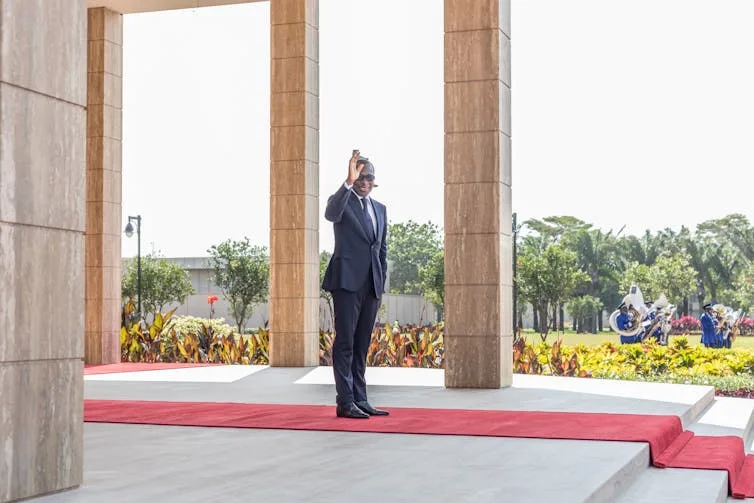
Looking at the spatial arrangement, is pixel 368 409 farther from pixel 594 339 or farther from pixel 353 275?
pixel 594 339

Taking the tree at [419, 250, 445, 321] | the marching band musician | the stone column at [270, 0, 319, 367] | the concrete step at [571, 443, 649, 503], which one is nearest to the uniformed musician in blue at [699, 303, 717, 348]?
the marching band musician

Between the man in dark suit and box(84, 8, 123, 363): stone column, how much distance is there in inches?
379

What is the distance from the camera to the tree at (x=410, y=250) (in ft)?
241

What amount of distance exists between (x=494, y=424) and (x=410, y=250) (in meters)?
67.6

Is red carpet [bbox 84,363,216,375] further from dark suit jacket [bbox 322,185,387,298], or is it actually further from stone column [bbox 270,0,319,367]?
dark suit jacket [bbox 322,185,387,298]

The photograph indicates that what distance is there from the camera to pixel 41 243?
448 cm

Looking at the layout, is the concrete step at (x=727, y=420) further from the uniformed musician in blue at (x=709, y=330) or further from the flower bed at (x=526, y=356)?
the uniformed musician in blue at (x=709, y=330)

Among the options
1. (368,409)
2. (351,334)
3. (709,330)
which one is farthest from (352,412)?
(709,330)

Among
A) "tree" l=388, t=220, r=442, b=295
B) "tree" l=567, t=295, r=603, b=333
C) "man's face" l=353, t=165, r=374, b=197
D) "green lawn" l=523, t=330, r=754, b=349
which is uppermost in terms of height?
"tree" l=388, t=220, r=442, b=295

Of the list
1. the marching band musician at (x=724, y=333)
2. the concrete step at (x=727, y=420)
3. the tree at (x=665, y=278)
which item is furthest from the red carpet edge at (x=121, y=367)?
the tree at (x=665, y=278)

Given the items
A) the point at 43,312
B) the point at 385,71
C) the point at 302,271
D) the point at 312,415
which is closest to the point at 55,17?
the point at 43,312

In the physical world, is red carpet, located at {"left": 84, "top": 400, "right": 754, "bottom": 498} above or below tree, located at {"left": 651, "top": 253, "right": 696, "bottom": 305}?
below

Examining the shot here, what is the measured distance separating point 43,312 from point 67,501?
0.84m

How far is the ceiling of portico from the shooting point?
1603 cm
